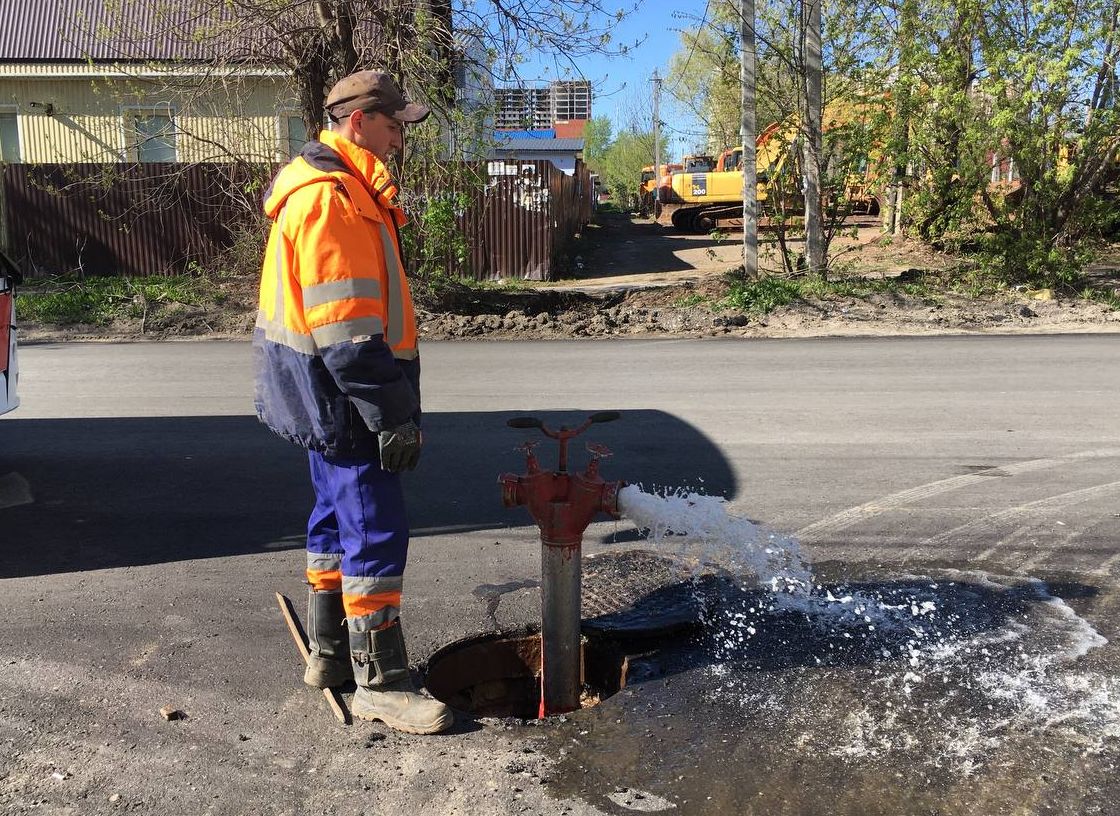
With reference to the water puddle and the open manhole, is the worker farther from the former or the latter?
the water puddle

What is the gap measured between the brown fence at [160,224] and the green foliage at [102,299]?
1988 mm

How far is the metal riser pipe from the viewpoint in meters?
3.68

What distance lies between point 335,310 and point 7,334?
12.9 feet

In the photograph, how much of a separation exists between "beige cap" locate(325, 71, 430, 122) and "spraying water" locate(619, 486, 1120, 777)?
152 cm

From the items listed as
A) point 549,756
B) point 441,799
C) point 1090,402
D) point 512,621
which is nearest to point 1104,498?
point 1090,402

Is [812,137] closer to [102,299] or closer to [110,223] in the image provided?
[102,299]

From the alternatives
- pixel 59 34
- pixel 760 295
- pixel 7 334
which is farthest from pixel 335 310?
pixel 59 34

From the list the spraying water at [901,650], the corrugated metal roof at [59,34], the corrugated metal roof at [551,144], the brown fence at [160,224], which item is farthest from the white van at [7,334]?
the corrugated metal roof at [551,144]

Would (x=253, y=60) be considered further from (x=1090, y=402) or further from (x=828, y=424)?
(x=1090, y=402)

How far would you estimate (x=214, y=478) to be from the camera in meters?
6.60

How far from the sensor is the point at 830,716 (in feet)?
11.6

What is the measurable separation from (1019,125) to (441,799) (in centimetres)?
1489

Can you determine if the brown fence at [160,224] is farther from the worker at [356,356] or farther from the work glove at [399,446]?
the work glove at [399,446]

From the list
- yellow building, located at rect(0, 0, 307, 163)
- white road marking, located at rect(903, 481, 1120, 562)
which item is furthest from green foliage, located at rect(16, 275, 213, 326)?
white road marking, located at rect(903, 481, 1120, 562)
